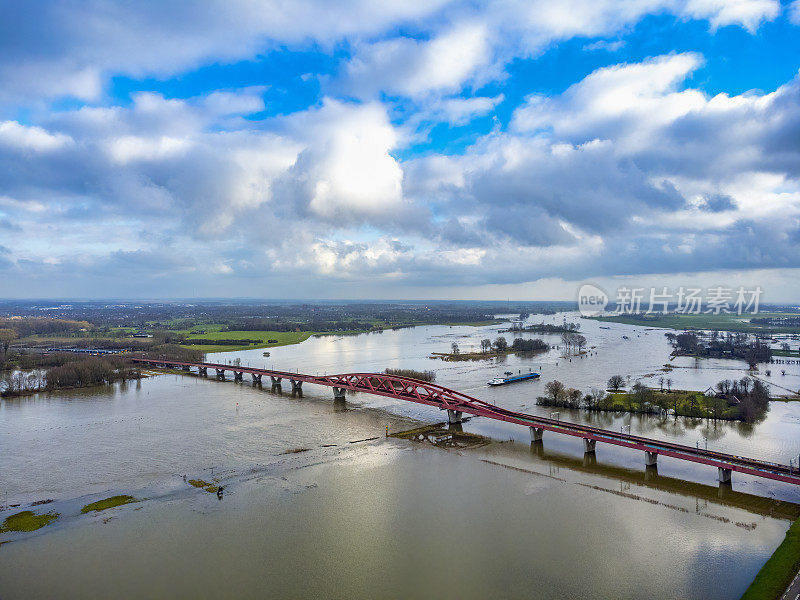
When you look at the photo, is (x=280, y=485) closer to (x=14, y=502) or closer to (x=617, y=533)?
(x=14, y=502)

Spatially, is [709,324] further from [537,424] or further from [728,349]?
[537,424]

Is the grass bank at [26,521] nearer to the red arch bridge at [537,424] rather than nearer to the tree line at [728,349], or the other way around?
the red arch bridge at [537,424]

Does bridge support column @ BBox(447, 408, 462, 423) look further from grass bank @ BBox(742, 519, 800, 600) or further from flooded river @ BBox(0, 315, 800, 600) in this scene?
grass bank @ BBox(742, 519, 800, 600)

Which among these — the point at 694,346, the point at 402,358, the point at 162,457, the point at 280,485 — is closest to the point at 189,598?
the point at 280,485

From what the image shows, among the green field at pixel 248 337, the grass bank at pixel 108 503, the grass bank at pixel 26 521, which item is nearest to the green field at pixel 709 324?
the green field at pixel 248 337

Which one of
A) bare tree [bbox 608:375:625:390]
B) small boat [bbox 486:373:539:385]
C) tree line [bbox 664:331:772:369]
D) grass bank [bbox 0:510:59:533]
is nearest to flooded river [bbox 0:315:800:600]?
grass bank [bbox 0:510:59:533]

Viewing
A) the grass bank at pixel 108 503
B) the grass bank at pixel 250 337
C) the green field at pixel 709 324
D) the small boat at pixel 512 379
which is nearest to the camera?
the grass bank at pixel 108 503

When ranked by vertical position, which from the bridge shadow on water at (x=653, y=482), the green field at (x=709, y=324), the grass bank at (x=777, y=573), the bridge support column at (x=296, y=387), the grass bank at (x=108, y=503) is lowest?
the bridge shadow on water at (x=653, y=482)
